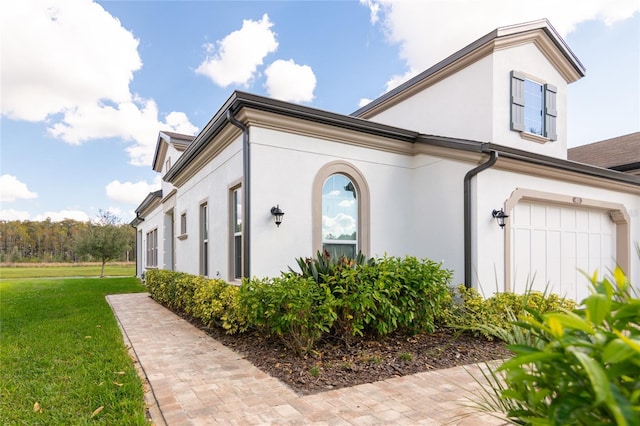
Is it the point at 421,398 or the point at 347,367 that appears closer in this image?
the point at 421,398

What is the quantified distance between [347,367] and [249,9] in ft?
31.6

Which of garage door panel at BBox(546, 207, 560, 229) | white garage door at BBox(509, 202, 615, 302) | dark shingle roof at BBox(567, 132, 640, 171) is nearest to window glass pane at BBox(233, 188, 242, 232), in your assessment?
white garage door at BBox(509, 202, 615, 302)

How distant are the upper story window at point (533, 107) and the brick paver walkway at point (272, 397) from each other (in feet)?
22.7

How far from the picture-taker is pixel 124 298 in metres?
12.6

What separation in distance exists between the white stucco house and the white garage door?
0.12ft

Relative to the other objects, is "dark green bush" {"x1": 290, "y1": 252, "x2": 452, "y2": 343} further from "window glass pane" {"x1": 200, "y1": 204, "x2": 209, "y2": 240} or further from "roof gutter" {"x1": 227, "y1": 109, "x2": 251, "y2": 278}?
"window glass pane" {"x1": 200, "y1": 204, "x2": 209, "y2": 240}

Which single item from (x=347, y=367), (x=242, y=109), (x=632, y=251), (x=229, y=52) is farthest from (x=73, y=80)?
(x=632, y=251)

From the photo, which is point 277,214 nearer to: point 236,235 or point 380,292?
point 236,235

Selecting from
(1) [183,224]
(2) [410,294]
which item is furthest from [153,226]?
(2) [410,294]

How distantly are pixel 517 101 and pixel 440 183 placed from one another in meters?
3.45

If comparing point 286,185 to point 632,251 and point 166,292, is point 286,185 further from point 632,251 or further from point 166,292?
point 632,251

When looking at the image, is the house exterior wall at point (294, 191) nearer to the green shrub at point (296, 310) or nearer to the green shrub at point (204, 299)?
the green shrub at point (204, 299)

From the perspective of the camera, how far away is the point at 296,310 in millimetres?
4867

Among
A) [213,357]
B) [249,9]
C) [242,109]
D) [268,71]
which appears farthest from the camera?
[268,71]
